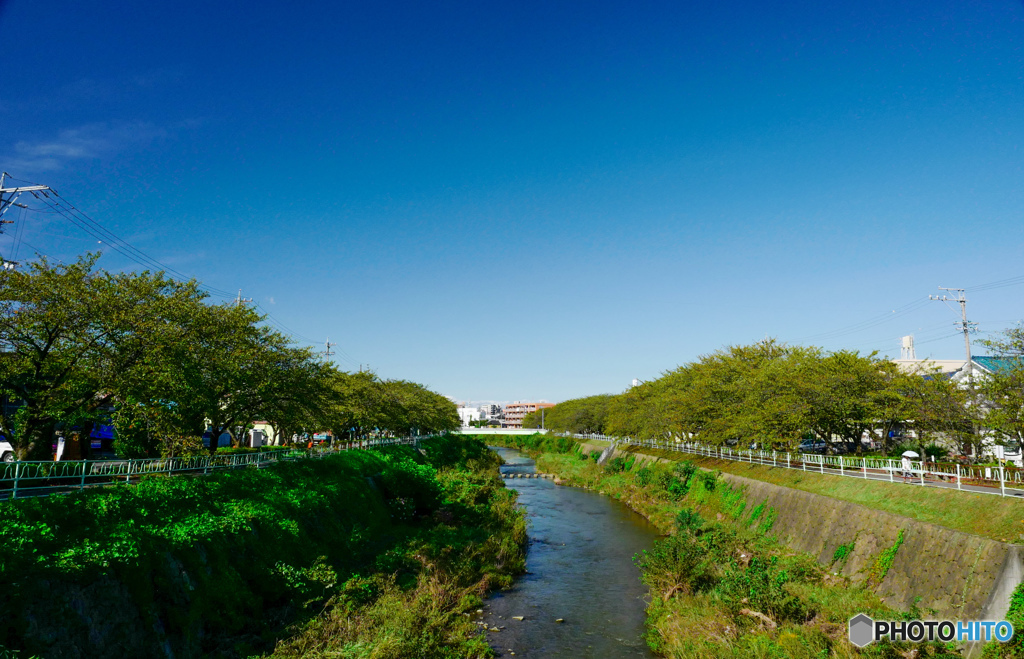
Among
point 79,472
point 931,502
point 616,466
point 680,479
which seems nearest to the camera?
point 79,472

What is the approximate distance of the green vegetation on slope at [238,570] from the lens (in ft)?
34.8

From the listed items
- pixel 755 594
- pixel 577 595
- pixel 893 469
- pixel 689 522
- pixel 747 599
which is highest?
pixel 893 469

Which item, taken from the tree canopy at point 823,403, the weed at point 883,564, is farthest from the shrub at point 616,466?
the weed at point 883,564

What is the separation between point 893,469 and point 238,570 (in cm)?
2634

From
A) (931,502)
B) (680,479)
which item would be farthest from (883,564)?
(680,479)

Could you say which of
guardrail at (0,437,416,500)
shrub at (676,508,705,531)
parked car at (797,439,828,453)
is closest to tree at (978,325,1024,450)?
shrub at (676,508,705,531)

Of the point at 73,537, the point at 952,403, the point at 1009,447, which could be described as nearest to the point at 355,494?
the point at 73,537

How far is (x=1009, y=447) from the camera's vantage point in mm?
34781

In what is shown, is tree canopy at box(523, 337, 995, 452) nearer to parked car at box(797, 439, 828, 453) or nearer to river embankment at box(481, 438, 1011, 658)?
parked car at box(797, 439, 828, 453)

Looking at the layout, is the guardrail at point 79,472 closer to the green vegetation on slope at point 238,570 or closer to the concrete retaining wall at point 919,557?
the green vegetation on slope at point 238,570

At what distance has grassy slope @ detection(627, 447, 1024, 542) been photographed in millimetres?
15984

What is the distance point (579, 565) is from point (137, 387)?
2062cm

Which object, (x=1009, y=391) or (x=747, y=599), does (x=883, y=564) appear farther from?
(x=1009, y=391)

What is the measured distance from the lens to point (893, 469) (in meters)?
24.2
